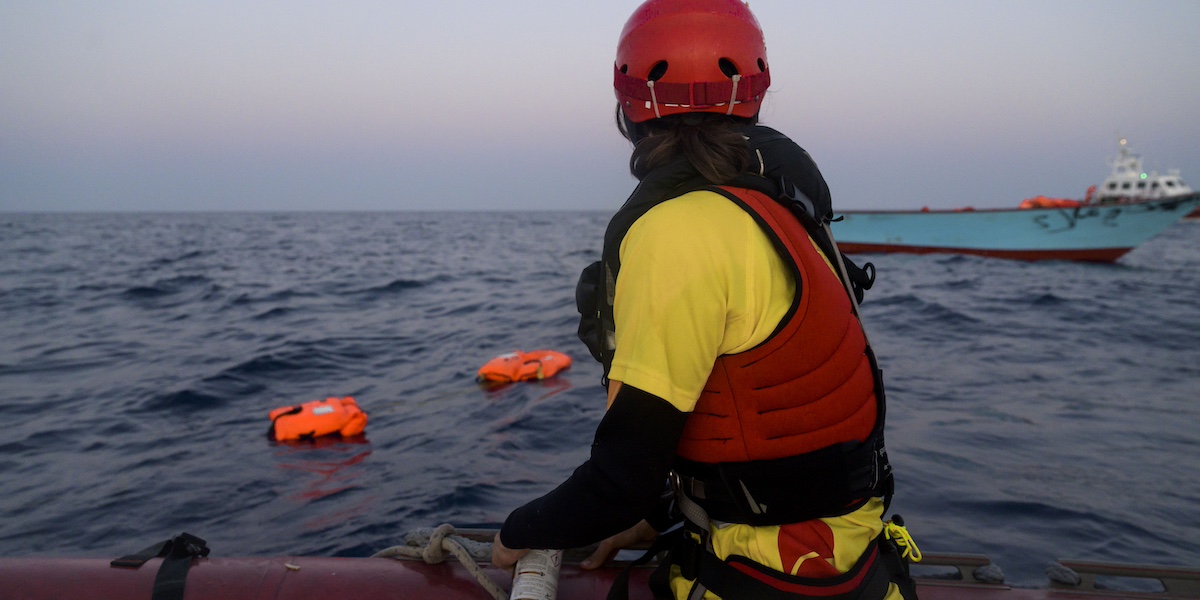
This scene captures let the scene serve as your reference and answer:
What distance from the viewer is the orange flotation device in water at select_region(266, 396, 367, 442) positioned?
6488mm

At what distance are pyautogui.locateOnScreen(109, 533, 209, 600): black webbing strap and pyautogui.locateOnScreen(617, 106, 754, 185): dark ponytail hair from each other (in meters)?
2.10

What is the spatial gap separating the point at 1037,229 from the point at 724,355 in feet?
88.5

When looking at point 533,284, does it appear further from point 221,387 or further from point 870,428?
point 870,428

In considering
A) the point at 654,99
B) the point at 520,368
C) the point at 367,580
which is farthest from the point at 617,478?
the point at 520,368

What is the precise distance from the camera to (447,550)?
99.1 inches

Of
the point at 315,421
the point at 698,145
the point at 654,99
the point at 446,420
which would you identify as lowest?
the point at 446,420

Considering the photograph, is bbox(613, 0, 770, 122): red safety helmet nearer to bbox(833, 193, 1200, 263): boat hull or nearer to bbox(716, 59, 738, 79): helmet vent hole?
bbox(716, 59, 738, 79): helmet vent hole

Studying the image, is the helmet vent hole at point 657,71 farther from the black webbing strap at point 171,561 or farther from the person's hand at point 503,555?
the black webbing strap at point 171,561

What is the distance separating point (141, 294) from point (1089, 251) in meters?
27.5

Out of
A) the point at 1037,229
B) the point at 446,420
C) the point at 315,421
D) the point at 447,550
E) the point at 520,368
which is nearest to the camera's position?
the point at 447,550

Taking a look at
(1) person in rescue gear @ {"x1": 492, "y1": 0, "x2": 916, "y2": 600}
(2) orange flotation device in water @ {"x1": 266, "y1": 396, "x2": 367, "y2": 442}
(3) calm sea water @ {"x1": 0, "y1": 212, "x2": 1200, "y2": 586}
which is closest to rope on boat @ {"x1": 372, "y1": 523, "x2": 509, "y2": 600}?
(1) person in rescue gear @ {"x1": 492, "y1": 0, "x2": 916, "y2": 600}

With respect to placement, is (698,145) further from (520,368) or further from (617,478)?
(520,368)

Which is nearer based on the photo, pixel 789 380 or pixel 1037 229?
pixel 789 380

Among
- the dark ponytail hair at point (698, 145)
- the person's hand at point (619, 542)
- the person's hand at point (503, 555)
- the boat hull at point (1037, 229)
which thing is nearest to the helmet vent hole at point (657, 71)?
the dark ponytail hair at point (698, 145)
